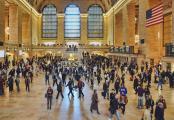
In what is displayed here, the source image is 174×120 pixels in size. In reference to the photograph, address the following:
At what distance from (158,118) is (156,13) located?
22.8 meters

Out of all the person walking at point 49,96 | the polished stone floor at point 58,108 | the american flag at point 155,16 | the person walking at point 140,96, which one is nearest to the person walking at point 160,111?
the polished stone floor at point 58,108

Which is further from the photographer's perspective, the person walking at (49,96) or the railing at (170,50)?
the railing at (170,50)

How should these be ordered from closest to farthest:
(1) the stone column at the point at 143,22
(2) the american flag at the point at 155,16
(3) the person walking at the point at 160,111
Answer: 1. (3) the person walking at the point at 160,111
2. (2) the american flag at the point at 155,16
3. (1) the stone column at the point at 143,22

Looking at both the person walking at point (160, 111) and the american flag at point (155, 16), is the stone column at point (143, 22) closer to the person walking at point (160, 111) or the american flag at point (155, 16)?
the american flag at point (155, 16)

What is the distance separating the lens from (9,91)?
2836 cm

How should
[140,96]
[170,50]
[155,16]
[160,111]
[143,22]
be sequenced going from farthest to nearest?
[143,22], [155,16], [170,50], [140,96], [160,111]

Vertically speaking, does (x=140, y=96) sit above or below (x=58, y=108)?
above

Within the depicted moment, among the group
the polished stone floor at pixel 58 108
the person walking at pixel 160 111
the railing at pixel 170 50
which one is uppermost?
the railing at pixel 170 50

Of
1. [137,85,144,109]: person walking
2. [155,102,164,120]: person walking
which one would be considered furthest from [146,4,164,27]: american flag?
[155,102,164,120]: person walking

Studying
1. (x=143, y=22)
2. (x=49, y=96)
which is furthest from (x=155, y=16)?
(x=49, y=96)

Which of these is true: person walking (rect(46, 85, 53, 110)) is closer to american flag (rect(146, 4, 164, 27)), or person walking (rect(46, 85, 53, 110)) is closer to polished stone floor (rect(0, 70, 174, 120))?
polished stone floor (rect(0, 70, 174, 120))

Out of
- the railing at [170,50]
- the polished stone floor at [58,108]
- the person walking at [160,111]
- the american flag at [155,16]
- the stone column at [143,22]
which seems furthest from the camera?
the stone column at [143,22]

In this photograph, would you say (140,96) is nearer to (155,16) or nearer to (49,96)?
(49,96)

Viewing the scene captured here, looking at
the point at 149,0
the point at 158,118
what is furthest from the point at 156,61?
the point at 158,118
